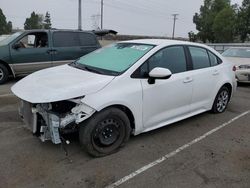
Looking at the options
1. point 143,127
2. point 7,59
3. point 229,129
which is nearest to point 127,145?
point 143,127

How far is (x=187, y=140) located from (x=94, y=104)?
176 centimetres

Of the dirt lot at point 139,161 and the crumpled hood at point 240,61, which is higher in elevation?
the crumpled hood at point 240,61

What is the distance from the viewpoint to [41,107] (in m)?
3.67

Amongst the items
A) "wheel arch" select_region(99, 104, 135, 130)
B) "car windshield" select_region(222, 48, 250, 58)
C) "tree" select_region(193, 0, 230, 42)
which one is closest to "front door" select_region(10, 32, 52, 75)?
"wheel arch" select_region(99, 104, 135, 130)

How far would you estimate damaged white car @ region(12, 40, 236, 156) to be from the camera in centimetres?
354

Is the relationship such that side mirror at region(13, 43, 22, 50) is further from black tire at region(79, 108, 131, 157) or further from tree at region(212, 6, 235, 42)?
tree at region(212, 6, 235, 42)

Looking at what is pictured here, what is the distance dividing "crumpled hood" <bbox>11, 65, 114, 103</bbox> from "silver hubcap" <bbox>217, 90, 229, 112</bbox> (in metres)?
2.88

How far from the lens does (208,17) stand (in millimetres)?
49375

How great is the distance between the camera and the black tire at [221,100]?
5.66m

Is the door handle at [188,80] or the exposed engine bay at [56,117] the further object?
the door handle at [188,80]

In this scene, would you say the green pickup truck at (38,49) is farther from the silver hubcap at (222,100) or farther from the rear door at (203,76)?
the silver hubcap at (222,100)

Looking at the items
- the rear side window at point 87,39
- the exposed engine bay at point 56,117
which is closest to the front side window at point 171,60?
the exposed engine bay at point 56,117

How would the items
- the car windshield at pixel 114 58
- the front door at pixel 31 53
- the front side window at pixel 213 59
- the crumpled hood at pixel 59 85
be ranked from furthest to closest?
the front door at pixel 31 53 < the front side window at pixel 213 59 < the car windshield at pixel 114 58 < the crumpled hood at pixel 59 85

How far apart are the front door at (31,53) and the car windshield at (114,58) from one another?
4.13m
